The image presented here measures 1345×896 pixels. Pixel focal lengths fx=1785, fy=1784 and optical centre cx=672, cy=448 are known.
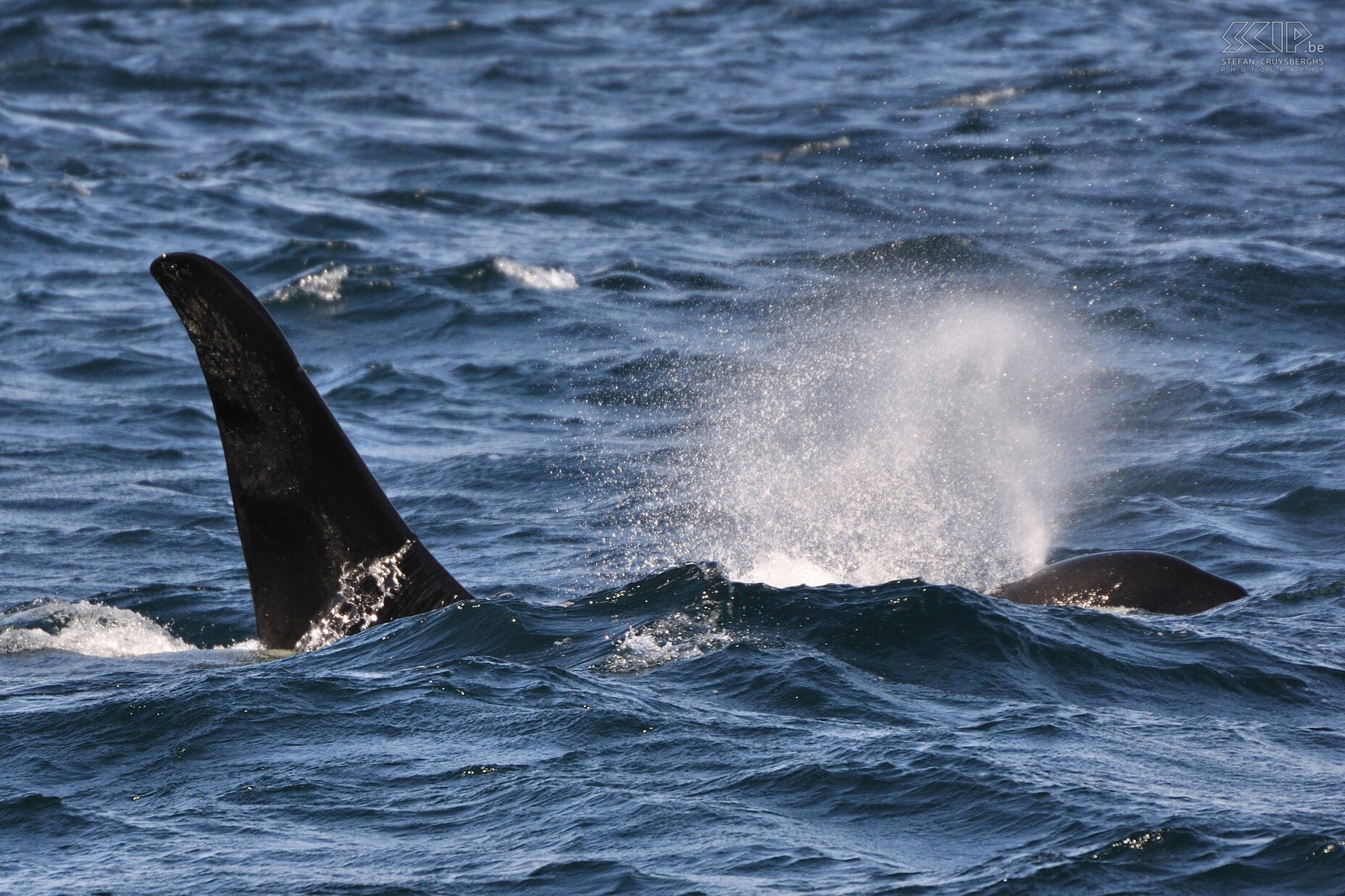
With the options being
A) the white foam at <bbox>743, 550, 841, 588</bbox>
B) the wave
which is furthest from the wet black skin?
the wave

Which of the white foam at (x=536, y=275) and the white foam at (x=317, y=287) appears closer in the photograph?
the white foam at (x=317, y=287)

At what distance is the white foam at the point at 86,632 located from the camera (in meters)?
9.51

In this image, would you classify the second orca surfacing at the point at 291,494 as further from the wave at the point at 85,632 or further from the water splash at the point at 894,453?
the water splash at the point at 894,453

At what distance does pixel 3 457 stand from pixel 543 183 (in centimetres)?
1216

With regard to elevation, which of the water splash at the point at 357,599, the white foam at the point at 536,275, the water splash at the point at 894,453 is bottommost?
the water splash at the point at 894,453

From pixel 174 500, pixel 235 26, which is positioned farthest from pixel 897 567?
pixel 235 26

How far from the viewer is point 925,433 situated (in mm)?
15094

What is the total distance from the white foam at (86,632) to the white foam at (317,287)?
32.3ft

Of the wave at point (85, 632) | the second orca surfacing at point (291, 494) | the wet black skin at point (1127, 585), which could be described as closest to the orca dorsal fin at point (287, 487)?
the second orca surfacing at point (291, 494)

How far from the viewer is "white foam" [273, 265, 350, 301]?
20250 mm

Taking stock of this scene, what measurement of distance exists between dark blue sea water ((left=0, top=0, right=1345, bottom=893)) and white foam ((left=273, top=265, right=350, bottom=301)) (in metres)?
0.05

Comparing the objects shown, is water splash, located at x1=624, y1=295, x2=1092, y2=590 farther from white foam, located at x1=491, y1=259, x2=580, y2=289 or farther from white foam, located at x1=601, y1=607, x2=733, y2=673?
white foam, located at x1=491, y1=259, x2=580, y2=289

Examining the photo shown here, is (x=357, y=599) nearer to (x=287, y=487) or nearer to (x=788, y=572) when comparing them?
(x=287, y=487)

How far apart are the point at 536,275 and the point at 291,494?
41.8 ft
